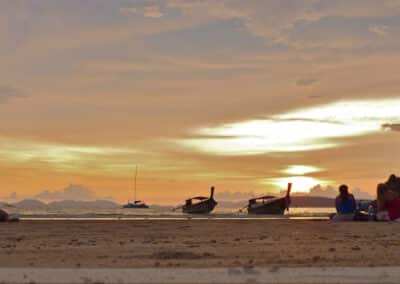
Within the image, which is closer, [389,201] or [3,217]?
[389,201]

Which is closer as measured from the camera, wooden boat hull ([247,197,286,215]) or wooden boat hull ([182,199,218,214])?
wooden boat hull ([247,197,286,215])

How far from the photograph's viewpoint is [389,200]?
107ft

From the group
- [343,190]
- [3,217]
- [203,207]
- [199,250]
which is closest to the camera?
[199,250]

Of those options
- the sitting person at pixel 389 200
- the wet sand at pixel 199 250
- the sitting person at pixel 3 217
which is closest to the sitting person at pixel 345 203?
the sitting person at pixel 389 200

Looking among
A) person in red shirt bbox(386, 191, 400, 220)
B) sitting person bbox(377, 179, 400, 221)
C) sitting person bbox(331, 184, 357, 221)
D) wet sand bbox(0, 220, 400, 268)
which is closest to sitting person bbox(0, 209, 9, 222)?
wet sand bbox(0, 220, 400, 268)

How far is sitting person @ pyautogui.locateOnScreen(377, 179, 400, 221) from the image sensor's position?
31516 mm

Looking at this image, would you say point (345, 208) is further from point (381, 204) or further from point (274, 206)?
point (274, 206)

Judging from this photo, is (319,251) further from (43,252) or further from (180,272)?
(43,252)

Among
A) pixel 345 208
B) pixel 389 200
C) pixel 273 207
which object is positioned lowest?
pixel 345 208

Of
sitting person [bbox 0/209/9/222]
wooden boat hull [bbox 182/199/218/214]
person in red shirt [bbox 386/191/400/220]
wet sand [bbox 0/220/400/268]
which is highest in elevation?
wooden boat hull [bbox 182/199/218/214]

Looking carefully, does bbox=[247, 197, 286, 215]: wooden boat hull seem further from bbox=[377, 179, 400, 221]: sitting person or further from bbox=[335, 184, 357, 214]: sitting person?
bbox=[377, 179, 400, 221]: sitting person

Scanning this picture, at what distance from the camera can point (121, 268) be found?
497 inches

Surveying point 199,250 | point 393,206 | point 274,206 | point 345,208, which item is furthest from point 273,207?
point 199,250

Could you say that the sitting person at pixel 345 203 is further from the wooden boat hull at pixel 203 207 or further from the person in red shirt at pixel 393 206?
the wooden boat hull at pixel 203 207
